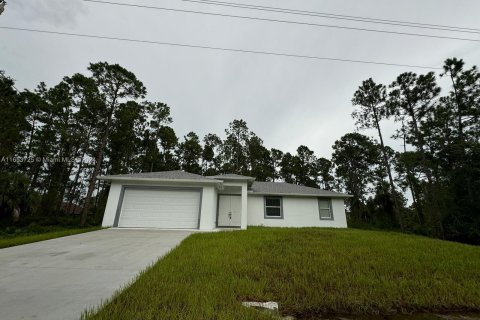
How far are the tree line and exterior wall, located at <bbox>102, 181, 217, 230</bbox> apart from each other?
21.3 feet

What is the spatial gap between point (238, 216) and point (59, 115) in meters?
18.5

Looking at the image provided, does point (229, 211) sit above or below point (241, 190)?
below

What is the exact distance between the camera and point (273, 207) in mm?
12195

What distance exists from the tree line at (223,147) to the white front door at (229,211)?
31.4 ft

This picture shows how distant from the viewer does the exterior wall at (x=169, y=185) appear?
909 cm

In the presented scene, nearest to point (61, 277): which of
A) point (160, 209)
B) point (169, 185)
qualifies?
point (160, 209)

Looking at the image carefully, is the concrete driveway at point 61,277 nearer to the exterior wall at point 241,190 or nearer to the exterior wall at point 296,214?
the exterior wall at point 241,190

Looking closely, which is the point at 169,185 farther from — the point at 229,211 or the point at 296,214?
the point at 296,214

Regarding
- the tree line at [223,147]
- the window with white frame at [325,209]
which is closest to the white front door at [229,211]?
the window with white frame at [325,209]

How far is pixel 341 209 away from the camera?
1253 cm

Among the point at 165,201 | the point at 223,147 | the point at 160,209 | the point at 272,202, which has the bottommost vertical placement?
the point at 160,209

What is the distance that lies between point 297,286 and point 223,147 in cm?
2543

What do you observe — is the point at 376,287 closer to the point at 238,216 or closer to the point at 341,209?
the point at 238,216

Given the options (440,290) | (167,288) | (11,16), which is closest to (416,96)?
(440,290)
